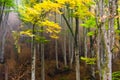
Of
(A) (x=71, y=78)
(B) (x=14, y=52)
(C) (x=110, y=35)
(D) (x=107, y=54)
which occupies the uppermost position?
(C) (x=110, y=35)

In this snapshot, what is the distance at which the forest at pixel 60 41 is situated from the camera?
44.5 ft

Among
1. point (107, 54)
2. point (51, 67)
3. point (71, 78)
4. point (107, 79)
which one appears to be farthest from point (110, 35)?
point (51, 67)

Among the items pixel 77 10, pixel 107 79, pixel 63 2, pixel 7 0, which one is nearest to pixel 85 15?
pixel 77 10

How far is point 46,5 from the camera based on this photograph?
17016 mm

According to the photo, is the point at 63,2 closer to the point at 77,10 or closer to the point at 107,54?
the point at 77,10

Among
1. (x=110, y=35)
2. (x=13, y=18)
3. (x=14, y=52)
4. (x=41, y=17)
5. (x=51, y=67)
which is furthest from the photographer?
(x=13, y=18)

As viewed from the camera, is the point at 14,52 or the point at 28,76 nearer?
the point at 28,76

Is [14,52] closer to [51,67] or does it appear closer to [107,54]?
[51,67]

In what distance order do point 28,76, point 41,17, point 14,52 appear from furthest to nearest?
point 14,52 < point 28,76 < point 41,17

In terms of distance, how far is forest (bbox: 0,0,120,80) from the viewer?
13552 millimetres

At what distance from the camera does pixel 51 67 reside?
2756 cm

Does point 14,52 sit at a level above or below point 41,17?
below

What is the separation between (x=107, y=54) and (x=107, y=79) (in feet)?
2.90

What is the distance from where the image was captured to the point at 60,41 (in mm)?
32562
